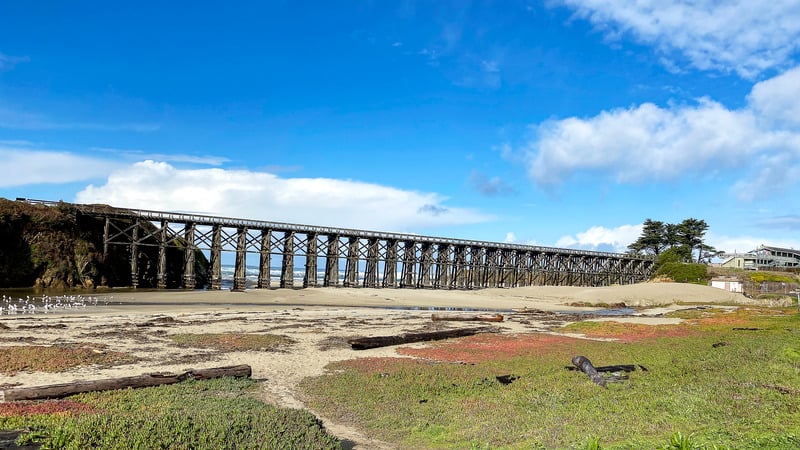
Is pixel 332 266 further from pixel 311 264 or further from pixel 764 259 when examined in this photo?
pixel 764 259

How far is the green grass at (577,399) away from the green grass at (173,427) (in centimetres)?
274

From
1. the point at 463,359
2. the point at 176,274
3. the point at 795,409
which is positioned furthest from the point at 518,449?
the point at 176,274

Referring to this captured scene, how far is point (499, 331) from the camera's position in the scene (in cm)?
3002

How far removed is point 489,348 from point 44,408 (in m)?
16.6

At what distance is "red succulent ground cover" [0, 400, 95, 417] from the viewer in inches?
391

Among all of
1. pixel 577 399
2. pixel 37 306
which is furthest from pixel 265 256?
pixel 577 399

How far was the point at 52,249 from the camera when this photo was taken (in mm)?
53500

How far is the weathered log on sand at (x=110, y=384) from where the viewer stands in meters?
11.2

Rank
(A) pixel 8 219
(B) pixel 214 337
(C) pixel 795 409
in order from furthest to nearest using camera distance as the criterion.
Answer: (A) pixel 8 219
(B) pixel 214 337
(C) pixel 795 409

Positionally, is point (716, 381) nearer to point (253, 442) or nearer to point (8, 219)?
point (253, 442)

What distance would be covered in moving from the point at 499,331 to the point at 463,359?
421 inches

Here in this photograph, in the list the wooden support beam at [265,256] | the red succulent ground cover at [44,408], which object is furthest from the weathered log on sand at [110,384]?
the wooden support beam at [265,256]

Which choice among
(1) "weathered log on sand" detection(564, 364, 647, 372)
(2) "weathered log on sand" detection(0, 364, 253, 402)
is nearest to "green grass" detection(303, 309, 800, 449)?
(1) "weathered log on sand" detection(564, 364, 647, 372)

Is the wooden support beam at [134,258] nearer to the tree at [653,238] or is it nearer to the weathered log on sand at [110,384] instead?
the weathered log on sand at [110,384]
